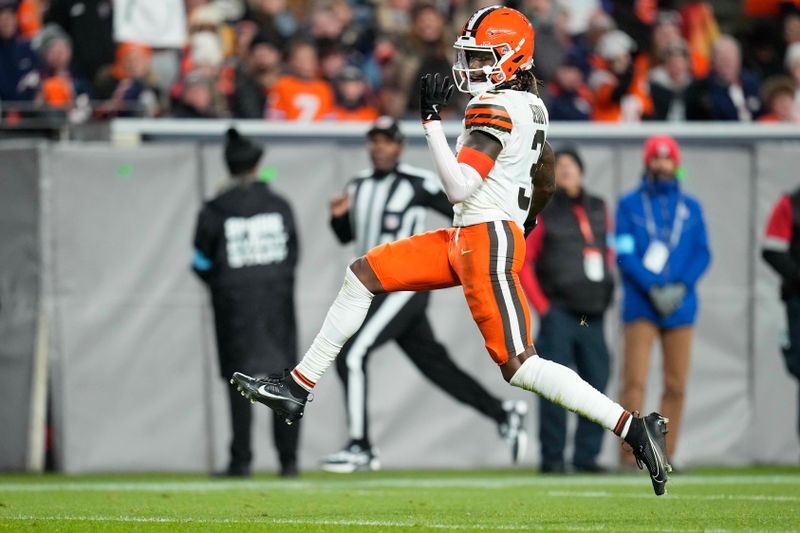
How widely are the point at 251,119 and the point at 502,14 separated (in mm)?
6408

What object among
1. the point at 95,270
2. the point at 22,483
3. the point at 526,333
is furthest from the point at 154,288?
the point at 526,333

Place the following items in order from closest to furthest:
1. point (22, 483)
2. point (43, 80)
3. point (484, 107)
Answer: point (484, 107) → point (22, 483) → point (43, 80)

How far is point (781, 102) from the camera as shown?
13.9m

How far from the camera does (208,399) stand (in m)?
12.2

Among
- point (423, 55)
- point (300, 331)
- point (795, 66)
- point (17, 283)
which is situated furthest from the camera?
point (795, 66)

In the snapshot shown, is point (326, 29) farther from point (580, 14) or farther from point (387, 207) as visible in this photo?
point (387, 207)

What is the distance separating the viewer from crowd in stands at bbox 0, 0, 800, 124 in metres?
13.3

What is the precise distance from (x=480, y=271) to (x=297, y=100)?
682 centimetres

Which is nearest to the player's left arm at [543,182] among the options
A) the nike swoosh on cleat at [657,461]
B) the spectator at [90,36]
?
the nike swoosh on cleat at [657,461]

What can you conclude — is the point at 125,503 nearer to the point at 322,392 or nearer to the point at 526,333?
the point at 526,333

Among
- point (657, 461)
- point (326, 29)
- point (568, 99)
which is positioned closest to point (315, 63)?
point (326, 29)

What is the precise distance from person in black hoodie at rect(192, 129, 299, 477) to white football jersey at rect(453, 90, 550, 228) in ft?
12.4

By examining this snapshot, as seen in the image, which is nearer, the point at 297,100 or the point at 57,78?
the point at 57,78

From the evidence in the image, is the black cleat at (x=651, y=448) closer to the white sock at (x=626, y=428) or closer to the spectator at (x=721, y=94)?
the white sock at (x=626, y=428)
